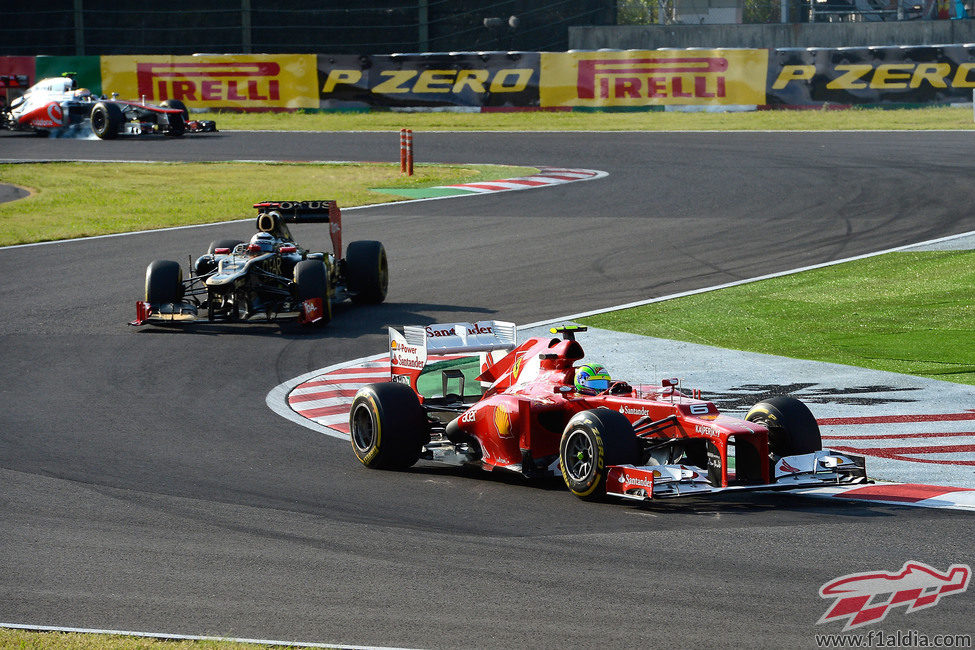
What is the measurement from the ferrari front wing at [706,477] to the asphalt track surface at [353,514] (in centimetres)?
19

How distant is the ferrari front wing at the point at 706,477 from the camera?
8891mm

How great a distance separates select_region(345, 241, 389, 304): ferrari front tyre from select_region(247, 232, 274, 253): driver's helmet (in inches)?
54.7

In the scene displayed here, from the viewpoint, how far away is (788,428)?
952 centimetres

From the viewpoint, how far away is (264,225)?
59.2 feet

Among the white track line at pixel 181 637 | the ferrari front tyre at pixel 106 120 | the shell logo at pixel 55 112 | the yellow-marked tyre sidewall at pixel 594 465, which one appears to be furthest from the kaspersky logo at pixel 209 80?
the white track line at pixel 181 637

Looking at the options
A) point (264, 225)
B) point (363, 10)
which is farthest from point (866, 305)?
point (363, 10)

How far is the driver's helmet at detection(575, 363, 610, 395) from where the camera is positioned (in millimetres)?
10008

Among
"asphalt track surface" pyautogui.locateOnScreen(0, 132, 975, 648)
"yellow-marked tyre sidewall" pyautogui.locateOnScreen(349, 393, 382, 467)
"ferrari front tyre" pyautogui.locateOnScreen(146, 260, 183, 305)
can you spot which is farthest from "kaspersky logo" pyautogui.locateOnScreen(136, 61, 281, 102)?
"yellow-marked tyre sidewall" pyautogui.locateOnScreen(349, 393, 382, 467)

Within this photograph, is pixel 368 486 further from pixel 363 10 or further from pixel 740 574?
pixel 363 10

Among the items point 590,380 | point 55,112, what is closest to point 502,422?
point 590,380

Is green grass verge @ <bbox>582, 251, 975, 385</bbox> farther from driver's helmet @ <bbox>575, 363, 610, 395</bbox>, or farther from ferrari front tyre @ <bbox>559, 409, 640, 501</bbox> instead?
ferrari front tyre @ <bbox>559, 409, 640, 501</bbox>

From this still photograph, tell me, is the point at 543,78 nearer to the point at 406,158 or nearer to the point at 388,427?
the point at 406,158

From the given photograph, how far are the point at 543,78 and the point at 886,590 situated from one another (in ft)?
128

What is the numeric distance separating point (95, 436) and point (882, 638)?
777cm
